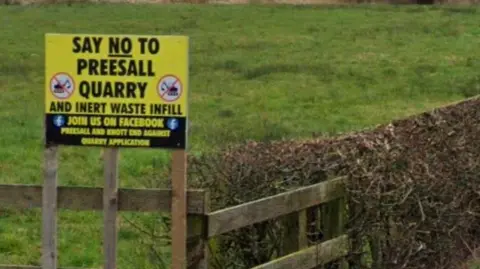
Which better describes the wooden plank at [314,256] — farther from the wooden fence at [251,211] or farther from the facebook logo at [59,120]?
the facebook logo at [59,120]

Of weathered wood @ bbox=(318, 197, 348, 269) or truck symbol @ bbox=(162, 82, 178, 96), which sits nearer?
truck symbol @ bbox=(162, 82, 178, 96)

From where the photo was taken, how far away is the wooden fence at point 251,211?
634 centimetres

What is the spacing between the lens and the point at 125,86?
6160 mm

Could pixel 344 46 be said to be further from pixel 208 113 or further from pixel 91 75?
pixel 91 75

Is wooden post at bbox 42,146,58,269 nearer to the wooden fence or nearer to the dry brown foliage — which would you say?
the wooden fence

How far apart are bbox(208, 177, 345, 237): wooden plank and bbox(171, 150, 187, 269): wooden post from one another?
6.9 inches

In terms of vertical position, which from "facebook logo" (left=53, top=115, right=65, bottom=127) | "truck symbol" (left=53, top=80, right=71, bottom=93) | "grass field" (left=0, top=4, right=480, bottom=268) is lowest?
"grass field" (left=0, top=4, right=480, bottom=268)

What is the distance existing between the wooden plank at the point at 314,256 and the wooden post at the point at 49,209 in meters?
1.17

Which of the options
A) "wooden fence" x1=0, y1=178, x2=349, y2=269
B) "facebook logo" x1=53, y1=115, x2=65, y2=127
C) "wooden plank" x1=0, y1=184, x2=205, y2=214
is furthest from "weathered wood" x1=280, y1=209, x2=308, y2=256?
"facebook logo" x1=53, y1=115, x2=65, y2=127

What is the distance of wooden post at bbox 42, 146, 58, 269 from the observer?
6449 millimetres

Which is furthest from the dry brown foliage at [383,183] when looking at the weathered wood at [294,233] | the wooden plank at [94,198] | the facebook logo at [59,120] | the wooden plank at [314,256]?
the facebook logo at [59,120]

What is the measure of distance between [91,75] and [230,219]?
1102 millimetres

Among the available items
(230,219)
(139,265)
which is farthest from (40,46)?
(230,219)

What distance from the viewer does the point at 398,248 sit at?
7941mm
